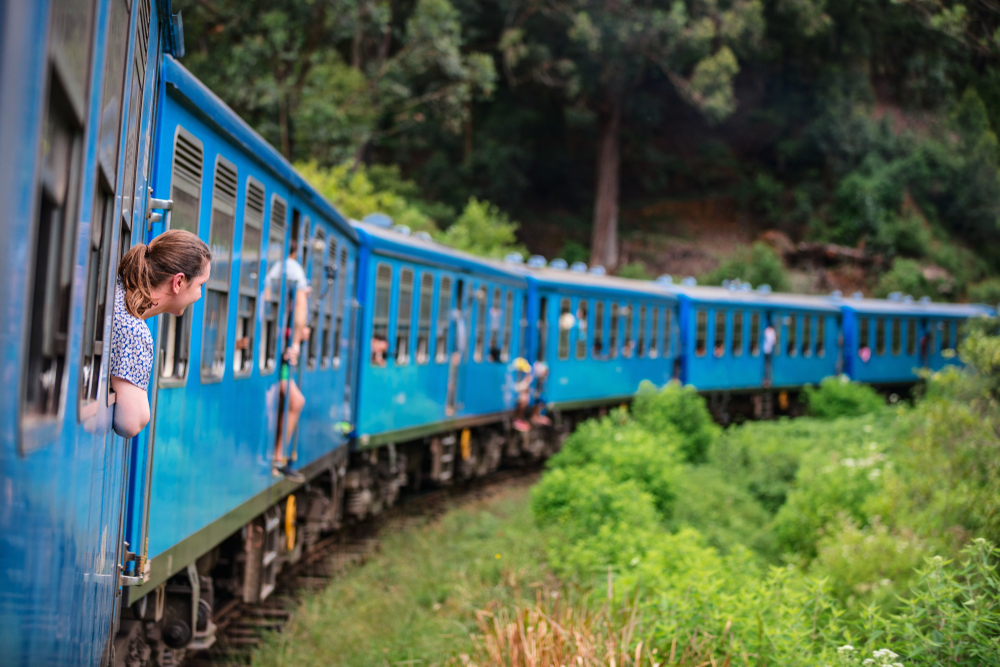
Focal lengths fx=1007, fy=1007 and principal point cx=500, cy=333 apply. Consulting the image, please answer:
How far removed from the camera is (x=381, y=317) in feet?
34.0

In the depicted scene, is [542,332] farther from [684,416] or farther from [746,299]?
[746,299]

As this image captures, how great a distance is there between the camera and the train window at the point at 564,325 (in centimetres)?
1738

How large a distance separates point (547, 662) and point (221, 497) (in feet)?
6.39

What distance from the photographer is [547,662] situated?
5203mm

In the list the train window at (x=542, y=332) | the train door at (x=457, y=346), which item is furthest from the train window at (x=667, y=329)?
the train door at (x=457, y=346)

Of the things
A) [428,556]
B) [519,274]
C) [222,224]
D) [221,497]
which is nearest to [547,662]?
[221,497]

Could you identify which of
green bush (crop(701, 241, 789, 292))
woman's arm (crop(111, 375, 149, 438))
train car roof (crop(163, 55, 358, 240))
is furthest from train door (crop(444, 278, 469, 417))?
green bush (crop(701, 241, 789, 292))

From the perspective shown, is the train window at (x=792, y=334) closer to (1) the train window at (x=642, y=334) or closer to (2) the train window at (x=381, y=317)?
(1) the train window at (x=642, y=334)

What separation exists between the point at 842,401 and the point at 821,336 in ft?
13.7

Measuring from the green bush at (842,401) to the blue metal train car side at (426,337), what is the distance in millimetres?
9884

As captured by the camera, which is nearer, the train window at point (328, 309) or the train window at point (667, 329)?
the train window at point (328, 309)

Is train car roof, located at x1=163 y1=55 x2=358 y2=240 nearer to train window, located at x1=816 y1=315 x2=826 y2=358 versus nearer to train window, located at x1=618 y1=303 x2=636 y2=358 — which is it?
train window, located at x1=618 y1=303 x2=636 y2=358

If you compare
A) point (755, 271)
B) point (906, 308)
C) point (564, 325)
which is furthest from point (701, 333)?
point (755, 271)

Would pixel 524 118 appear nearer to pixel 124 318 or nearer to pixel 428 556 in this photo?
pixel 428 556
